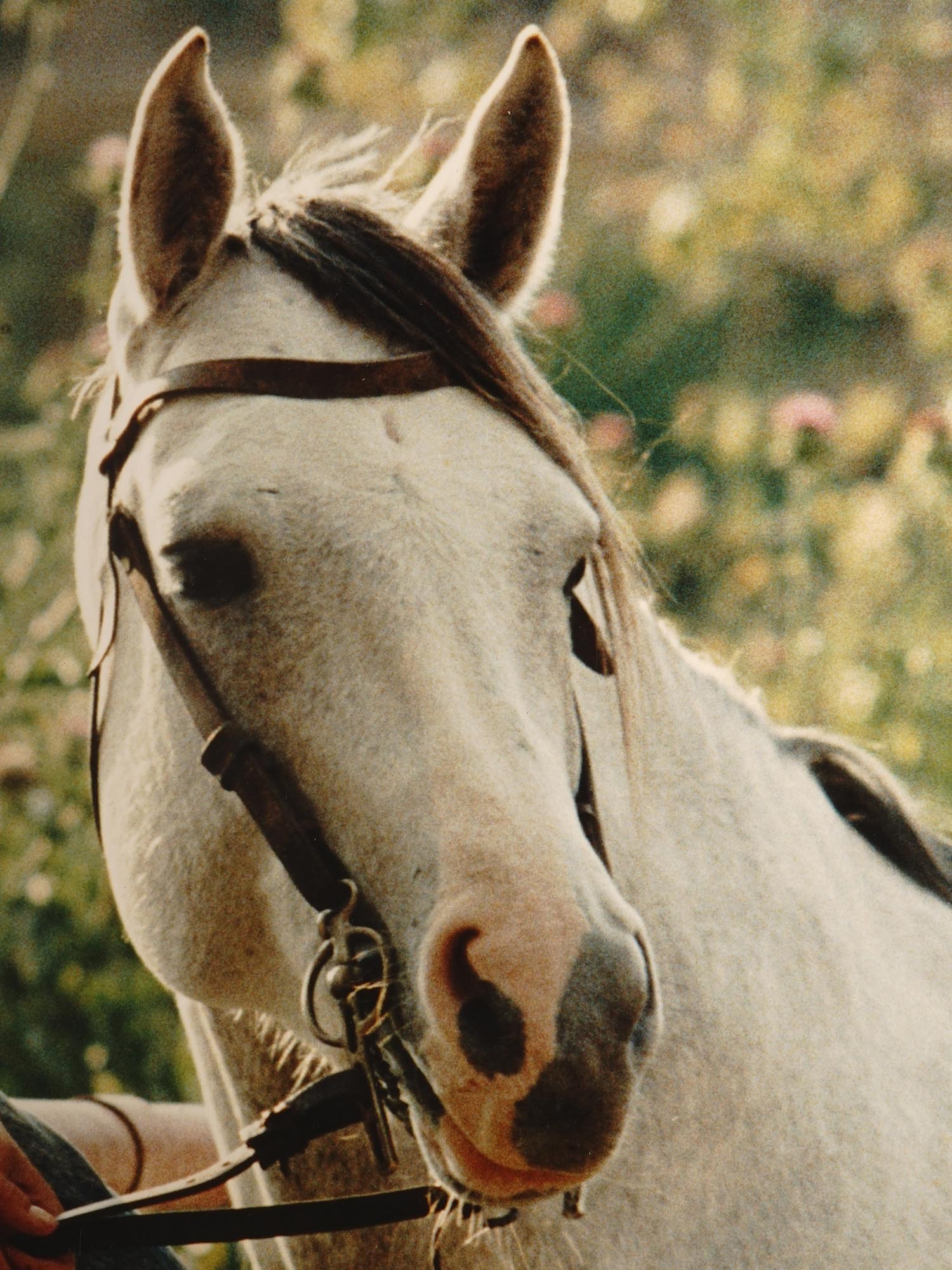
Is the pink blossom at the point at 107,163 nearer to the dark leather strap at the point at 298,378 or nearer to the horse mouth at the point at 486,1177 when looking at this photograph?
the dark leather strap at the point at 298,378

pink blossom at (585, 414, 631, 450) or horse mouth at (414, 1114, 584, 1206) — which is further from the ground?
horse mouth at (414, 1114, 584, 1206)

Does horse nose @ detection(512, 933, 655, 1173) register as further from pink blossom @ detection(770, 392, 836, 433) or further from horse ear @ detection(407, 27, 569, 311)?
pink blossom @ detection(770, 392, 836, 433)

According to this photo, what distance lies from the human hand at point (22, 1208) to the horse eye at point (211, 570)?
74 centimetres

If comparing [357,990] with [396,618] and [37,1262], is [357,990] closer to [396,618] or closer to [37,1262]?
[396,618]

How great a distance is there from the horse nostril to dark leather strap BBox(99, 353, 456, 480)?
681 millimetres

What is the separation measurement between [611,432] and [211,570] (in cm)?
326

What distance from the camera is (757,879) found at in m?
1.78

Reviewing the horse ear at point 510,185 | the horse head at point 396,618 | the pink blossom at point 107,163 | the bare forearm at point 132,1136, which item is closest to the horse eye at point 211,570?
the horse head at point 396,618

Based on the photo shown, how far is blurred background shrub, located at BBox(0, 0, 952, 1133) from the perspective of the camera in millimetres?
4332

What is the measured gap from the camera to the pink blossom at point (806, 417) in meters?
4.25

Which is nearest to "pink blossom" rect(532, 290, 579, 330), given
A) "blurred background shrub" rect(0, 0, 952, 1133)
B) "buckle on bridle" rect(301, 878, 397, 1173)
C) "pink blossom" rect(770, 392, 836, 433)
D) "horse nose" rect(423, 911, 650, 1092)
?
"blurred background shrub" rect(0, 0, 952, 1133)

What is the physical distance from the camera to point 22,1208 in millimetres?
1668

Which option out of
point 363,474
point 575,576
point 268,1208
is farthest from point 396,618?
point 268,1208

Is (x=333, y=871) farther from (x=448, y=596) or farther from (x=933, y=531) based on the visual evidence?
(x=933, y=531)
